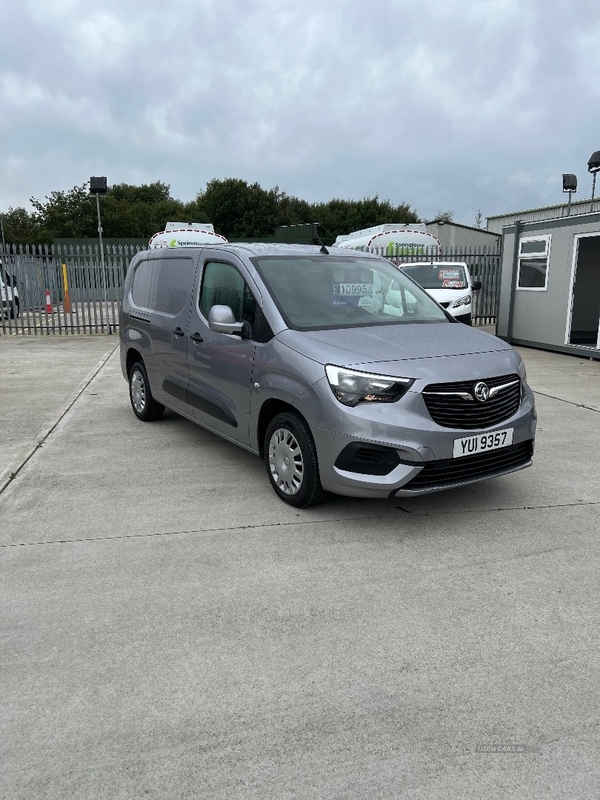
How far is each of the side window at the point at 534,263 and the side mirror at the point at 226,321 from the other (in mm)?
10000

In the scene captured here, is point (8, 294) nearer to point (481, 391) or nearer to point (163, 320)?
point (163, 320)

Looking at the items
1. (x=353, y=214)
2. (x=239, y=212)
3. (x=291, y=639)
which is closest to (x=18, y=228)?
(x=239, y=212)

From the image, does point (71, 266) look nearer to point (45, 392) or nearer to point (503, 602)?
point (45, 392)

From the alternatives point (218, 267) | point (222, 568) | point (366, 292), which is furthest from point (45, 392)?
point (222, 568)

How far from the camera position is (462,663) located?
2727mm

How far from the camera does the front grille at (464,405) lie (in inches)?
153

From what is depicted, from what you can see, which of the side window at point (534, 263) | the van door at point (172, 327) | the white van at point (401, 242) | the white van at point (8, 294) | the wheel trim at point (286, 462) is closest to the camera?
the wheel trim at point (286, 462)

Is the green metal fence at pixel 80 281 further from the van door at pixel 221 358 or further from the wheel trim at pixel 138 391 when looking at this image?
the van door at pixel 221 358

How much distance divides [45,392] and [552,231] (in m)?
9.77

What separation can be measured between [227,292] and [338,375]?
1616 millimetres

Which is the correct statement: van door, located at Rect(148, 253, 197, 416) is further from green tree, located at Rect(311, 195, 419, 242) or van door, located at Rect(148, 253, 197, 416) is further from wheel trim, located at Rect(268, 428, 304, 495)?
green tree, located at Rect(311, 195, 419, 242)

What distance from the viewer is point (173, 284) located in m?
6.04

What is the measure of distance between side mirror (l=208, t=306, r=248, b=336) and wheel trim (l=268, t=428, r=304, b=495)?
825 mm

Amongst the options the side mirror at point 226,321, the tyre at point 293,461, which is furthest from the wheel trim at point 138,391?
the tyre at point 293,461
